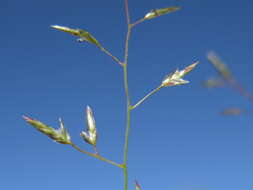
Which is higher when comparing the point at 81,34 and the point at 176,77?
the point at 81,34

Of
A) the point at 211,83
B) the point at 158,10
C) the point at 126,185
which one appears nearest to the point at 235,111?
the point at 211,83

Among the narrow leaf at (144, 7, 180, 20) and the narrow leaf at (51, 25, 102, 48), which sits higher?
the narrow leaf at (144, 7, 180, 20)

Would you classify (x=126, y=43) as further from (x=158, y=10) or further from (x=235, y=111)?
(x=235, y=111)

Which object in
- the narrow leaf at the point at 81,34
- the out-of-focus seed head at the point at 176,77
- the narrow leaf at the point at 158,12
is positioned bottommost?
the out-of-focus seed head at the point at 176,77

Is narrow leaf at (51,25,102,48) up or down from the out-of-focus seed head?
up

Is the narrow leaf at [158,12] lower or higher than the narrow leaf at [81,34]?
higher

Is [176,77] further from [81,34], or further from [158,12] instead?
[81,34]

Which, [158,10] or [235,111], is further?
[158,10]

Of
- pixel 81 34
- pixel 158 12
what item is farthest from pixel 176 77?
pixel 81 34

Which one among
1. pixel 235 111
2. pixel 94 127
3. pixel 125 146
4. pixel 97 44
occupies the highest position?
pixel 97 44

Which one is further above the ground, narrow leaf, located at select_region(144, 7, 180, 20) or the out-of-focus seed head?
narrow leaf, located at select_region(144, 7, 180, 20)

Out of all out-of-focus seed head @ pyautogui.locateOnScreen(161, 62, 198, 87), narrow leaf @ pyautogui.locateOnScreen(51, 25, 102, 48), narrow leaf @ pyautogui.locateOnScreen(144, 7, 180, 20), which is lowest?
out-of-focus seed head @ pyautogui.locateOnScreen(161, 62, 198, 87)
